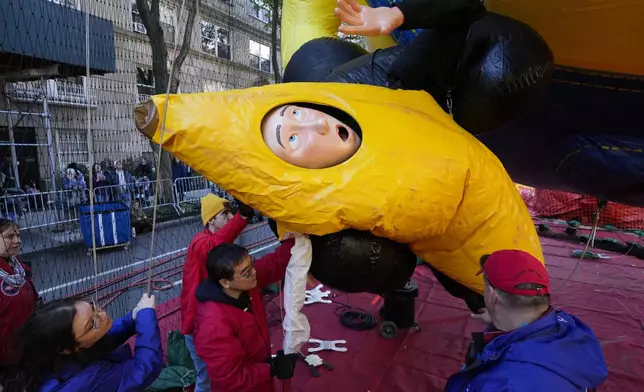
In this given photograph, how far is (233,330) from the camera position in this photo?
1.70 m

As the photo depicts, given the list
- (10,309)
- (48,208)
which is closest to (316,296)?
(10,309)

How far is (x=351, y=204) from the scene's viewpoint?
1.10 metres

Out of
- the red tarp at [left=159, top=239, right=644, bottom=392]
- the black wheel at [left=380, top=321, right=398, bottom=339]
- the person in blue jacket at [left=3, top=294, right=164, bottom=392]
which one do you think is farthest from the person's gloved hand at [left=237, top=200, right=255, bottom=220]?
the black wheel at [left=380, top=321, right=398, bottom=339]

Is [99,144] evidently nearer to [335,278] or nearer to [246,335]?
[246,335]

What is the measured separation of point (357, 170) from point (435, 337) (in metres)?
2.49

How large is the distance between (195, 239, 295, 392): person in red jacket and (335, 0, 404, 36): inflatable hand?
77 cm

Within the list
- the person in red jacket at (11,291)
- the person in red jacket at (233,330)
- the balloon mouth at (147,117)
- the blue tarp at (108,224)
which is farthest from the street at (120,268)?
the balloon mouth at (147,117)

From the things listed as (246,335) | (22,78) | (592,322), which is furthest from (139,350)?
(592,322)

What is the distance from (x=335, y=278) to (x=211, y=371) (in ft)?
2.48

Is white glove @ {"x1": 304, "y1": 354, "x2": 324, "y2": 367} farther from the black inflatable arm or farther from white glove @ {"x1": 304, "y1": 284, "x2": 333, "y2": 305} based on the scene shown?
the black inflatable arm

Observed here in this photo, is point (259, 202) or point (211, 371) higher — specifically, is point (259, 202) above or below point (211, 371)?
above

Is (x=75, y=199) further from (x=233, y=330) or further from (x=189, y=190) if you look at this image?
(x=233, y=330)

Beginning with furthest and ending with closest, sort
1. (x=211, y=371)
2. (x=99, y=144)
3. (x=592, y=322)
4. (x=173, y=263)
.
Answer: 1. (x=99, y=144)
2. (x=173, y=263)
3. (x=592, y=322)
4. (x=211, y=371)

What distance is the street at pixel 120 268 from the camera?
14.0 ft
